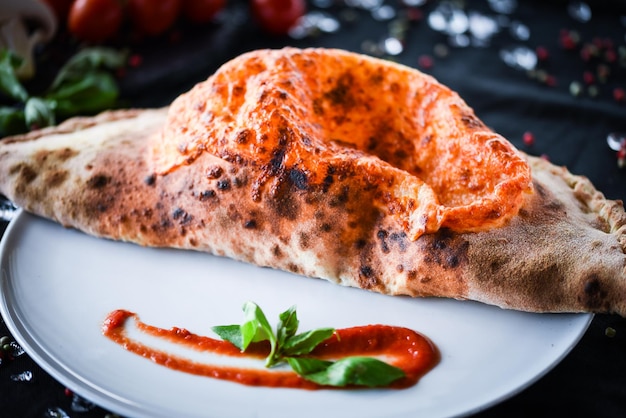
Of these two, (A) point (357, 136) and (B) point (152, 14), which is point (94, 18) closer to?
(B) point (152, 14)

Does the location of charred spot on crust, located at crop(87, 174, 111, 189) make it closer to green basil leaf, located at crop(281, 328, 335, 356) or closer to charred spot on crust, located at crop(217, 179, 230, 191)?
charred spot on crust, located at crop(217, 179, 230, 191)

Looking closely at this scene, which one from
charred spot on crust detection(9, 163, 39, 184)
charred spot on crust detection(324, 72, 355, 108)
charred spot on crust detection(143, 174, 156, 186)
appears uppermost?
charred spot on crust detection(324, 72, 355, 108)

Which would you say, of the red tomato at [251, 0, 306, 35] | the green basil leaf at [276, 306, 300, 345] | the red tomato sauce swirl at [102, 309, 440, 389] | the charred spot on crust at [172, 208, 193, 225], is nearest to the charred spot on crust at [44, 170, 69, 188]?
the charred spot on crust at [172, 208, 193, 225]

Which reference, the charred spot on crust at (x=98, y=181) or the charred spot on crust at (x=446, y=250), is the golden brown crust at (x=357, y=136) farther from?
the charred spot on crust at (x=98, y=181)

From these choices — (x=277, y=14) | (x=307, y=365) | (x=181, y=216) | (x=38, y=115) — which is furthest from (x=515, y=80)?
(x=307, y=365)

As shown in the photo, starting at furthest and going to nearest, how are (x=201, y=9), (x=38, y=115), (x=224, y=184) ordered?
(x=201, y=9)
(x=38, y=115)
(x=224, y=184)

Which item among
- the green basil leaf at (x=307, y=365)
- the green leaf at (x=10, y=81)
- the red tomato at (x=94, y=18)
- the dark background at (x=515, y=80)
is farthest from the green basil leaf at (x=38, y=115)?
the green basil leaf at (x=307, y=365)
